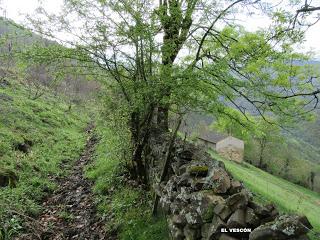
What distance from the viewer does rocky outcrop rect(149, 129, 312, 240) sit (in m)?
4.20

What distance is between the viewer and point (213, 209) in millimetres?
5504

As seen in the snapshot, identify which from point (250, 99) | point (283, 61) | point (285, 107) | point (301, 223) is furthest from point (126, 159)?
point (301, 223)

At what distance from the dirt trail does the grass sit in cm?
32

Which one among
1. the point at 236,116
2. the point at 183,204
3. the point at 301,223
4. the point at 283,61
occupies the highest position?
the point at 283,61

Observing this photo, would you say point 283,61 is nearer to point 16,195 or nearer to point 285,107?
point 285,107

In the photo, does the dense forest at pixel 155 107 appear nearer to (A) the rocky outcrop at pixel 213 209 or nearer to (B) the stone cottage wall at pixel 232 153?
(A) the rocky outcrop at pixel 213 209

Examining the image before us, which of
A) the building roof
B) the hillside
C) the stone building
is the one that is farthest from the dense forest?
the building roof

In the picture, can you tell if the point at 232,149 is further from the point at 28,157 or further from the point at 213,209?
the point at 213,209

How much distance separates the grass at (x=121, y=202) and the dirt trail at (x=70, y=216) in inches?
12.7

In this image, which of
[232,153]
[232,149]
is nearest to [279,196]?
[232,153]

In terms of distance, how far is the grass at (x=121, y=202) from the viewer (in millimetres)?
7457

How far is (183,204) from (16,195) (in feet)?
19.1

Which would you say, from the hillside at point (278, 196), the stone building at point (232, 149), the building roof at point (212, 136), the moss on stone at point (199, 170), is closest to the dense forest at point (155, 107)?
the moss on stone at point (199, 170)

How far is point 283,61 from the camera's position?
969 centimetres
